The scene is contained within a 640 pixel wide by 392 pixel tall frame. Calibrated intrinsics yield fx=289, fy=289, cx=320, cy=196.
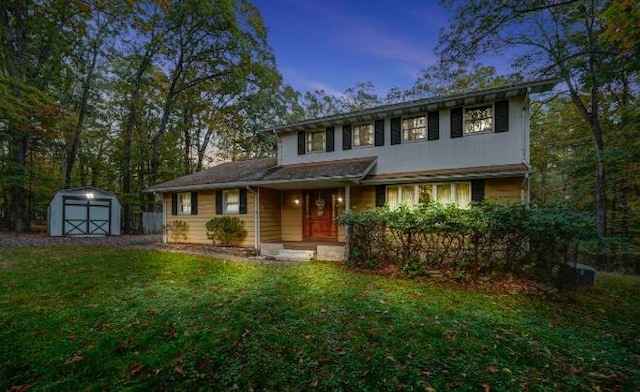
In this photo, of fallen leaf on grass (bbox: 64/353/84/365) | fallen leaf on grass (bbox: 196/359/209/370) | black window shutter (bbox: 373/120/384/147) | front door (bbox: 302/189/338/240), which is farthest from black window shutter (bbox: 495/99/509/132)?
fallen leaf on grass (bbox: 64/353/84/365)

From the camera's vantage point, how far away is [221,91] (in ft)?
79.5

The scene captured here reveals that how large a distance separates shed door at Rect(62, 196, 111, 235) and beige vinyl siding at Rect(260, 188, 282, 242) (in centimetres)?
1155

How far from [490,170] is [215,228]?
10.4 m

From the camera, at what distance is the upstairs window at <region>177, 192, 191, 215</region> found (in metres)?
13.7

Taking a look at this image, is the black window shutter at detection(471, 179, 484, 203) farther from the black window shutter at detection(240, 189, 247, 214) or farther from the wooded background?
the black window shutter at detection(240, 189, 247, 214)

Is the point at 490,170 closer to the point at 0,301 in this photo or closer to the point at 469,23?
the point at 469,23

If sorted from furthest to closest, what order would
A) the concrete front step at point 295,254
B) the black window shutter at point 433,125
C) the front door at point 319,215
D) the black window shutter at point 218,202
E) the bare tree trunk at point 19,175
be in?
the bare tree trunk at point 19,175 < the black window shutter at point 218,202 < the front door at point 319,215 < the concrete front step at point 295,254 < the black window shutter at point 433,125

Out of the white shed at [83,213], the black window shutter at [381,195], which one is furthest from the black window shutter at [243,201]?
the white shed at [83,213]

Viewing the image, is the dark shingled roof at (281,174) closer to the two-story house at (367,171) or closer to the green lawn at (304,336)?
the two-story house at (367,171)

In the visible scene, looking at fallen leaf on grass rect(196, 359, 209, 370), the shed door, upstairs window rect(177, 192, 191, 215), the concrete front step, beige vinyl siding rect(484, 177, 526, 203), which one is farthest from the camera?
the shed door

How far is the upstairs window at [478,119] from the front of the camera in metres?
9.12

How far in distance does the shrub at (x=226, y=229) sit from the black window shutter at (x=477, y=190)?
28.0 feet

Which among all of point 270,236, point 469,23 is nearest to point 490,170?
point 469,23

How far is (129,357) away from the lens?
3.42m
